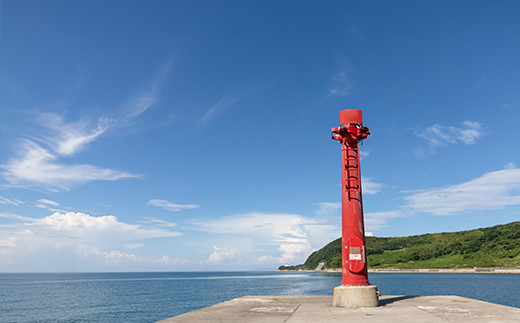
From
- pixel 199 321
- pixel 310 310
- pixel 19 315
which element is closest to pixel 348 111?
pixel 310 310

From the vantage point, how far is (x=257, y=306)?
22328 mm

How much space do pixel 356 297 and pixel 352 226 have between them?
158 inches

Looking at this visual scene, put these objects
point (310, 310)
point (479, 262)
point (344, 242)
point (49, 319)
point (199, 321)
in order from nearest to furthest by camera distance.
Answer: point (199, 321) < point (310, 310) < point (344, 242) < point (49, 319) < point (479, 262)

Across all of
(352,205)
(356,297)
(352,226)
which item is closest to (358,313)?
(356,297)

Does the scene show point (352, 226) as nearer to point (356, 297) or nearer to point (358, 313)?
point (356, 297)

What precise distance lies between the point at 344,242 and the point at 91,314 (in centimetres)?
5142

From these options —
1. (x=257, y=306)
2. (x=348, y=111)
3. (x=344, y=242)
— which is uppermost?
(x=348, y=111)

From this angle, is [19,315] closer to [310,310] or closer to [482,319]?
[310,310]

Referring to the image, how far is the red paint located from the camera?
2166cm

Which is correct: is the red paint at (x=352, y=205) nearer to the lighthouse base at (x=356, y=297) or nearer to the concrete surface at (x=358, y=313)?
the lighthouse base at (x=356, y=297)

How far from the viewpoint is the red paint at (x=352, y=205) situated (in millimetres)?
21656

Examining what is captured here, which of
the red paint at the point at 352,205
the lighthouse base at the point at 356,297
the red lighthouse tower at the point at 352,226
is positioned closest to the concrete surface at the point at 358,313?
the lighthouse base at the point at 356,297

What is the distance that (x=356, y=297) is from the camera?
20781 mm

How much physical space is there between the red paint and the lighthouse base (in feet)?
1.98
